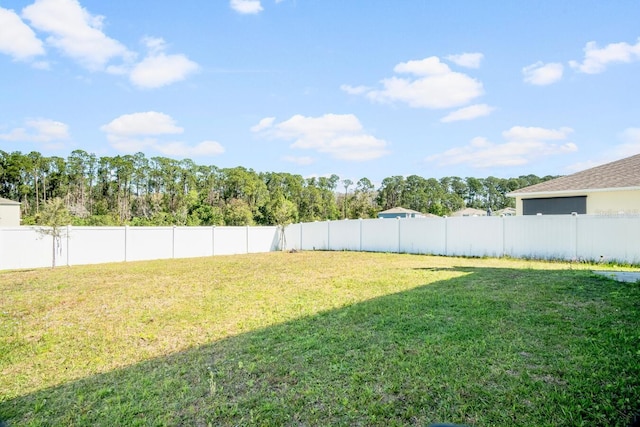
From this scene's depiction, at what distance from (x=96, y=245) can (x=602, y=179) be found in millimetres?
19123

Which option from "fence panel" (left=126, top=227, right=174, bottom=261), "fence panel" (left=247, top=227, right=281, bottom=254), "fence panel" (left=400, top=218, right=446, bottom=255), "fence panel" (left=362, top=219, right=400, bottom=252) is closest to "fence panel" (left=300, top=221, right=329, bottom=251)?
"fence panel" (left=247, top=227, right=281, bottom=254)

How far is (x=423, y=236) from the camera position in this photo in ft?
46.4

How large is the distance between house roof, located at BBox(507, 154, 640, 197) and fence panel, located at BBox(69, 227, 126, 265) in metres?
16.4

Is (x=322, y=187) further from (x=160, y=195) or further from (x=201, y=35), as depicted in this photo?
(x=201, y=35)

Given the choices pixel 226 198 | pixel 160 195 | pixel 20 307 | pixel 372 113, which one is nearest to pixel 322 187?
pixel 226 198

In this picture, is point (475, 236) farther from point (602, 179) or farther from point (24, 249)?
point (24, 249)

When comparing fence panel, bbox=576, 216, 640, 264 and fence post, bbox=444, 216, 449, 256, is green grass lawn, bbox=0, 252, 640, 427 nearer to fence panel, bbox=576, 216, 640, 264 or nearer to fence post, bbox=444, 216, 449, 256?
fence panel, bbox=576, 216, 640, 264

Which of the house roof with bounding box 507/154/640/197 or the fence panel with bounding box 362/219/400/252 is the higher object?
the house roof with bounding box 507/154/640/197

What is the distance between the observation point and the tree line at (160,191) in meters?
30.8

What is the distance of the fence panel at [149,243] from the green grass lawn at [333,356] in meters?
8.35

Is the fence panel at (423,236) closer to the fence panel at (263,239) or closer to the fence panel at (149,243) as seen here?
the fence panel at (263,239)

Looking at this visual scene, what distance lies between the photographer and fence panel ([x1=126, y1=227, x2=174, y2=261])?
599 inches

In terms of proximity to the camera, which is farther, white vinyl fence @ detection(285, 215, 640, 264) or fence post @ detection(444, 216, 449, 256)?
fence post @ detection(444, 216, 449, 256)

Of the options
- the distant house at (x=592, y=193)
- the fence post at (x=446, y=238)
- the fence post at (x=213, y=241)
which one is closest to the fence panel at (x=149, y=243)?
the fence post at (x=213, y=241)
